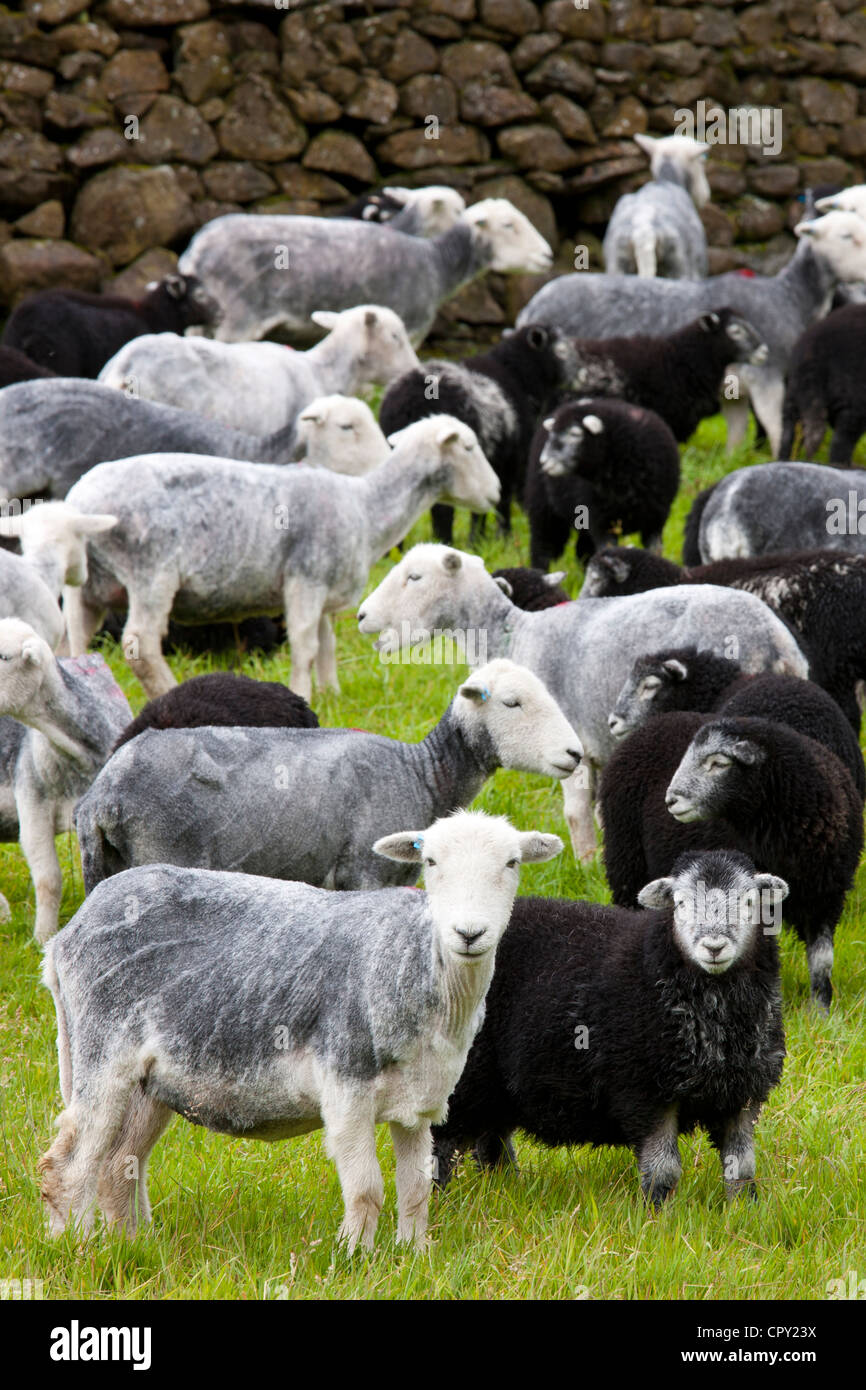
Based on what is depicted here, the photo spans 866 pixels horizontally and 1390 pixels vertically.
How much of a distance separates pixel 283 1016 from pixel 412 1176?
20.4 inches

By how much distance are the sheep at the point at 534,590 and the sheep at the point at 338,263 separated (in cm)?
575

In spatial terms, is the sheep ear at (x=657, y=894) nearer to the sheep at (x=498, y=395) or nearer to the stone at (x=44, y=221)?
the sheep at (x=498, y=395)

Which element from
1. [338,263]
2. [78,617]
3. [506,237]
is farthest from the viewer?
[506,237]

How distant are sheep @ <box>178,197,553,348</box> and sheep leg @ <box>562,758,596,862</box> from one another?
7.11 metres

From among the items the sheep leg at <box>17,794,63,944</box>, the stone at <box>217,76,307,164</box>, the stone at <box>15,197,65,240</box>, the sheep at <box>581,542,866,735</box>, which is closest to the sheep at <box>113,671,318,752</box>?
the sheep leg at <box>17,794,63,944</box>

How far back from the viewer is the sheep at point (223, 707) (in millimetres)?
6699

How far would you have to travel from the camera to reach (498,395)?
37.8 feet

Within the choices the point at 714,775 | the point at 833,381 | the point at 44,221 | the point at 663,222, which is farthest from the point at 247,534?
the point at 663,222

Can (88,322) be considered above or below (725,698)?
above

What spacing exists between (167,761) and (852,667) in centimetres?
340

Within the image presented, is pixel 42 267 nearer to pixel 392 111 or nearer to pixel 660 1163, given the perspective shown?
pixel 392 111

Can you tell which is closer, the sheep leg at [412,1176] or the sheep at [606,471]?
the sheep leg at [412,1176]

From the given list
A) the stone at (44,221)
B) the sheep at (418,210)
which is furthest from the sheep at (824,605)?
the stone at (44,221)

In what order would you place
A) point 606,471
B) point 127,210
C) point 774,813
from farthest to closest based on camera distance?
point 127,210, point 606,471, point 774,813
